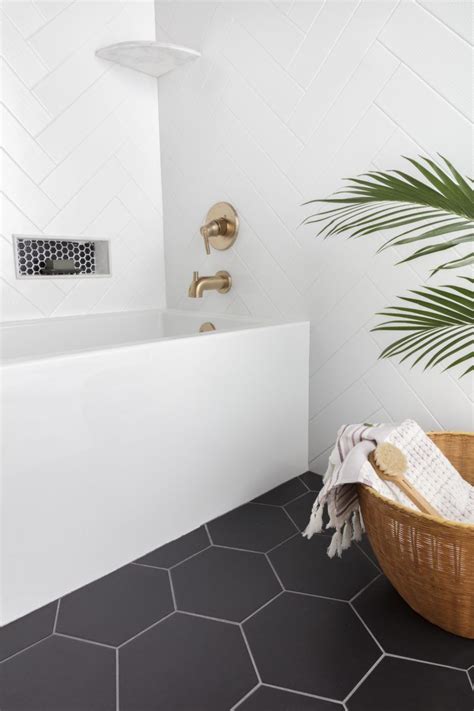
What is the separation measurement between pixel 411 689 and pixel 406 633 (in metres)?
0.15

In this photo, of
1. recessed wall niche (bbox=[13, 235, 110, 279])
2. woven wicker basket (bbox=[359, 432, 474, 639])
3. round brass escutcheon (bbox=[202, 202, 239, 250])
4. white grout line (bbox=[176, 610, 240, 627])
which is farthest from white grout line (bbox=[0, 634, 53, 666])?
round brass escutcheon (bbox=[202, 202, 239, 250])

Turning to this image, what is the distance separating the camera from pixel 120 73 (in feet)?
6.90

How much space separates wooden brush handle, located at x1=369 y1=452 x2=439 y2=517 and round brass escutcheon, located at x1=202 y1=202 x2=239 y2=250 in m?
1.18

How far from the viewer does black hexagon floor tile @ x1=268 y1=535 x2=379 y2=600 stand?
1229mm

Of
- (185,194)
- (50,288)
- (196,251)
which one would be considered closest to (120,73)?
(185,194)

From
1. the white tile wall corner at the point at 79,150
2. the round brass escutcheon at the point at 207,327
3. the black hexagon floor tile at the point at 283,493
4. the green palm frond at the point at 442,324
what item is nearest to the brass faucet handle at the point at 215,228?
the round brass escutcheon at the point at 207,327

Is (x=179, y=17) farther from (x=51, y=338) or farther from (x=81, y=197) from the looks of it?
(x=51, y=338)

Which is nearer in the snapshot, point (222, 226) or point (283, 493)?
point (283, 493)

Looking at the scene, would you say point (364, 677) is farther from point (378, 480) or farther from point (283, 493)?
point (283, 493)

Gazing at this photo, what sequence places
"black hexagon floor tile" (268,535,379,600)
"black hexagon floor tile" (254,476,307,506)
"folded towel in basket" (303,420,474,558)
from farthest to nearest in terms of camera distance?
"black hexagon floor tile" (254,476,307,506) < "black hexagon floor tile" (268,535,379,600) < "folded towel in basket" (303,420,474,558)

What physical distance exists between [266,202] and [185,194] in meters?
0.49

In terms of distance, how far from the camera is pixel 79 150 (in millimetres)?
1990

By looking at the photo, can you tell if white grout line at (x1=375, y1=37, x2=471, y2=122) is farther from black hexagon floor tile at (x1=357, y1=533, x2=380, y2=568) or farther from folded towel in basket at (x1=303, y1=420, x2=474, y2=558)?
black hexagon floor tile at (x1=357, y1=533, x2=380, y2=568)

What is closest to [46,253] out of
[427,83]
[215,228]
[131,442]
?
[215,228]
